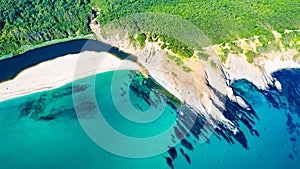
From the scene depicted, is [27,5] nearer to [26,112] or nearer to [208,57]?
[26,112]

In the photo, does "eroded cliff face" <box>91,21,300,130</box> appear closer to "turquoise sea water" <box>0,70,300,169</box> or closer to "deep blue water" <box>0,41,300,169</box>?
"deep blue water" <box>0,41,300,169</box>

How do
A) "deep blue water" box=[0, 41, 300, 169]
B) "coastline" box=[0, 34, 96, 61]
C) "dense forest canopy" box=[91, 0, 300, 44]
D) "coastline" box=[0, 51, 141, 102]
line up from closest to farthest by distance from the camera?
"deep blue water" box=[0, 41, 300, 169]
"coastline" box=[0, 51, 141, 102]
"coastline" box=[0, 34, 96, 61]
"dense forest canopy" box=[91, 0, 300, 44]

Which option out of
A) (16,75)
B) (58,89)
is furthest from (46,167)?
(16,75)

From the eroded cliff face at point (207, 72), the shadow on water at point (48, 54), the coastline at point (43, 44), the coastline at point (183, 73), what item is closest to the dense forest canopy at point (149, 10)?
the coastline at point (43, 44)

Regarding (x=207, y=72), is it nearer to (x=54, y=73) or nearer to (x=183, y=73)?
(x=183, y=73)

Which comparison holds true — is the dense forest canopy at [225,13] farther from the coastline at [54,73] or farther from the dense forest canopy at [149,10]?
the coastline at [54,73]

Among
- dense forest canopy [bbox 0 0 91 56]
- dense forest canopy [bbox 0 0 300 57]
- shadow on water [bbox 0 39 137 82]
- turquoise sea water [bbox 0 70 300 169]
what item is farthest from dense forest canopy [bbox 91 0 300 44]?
turquoise sea water [bbox 0 70 300 169]
